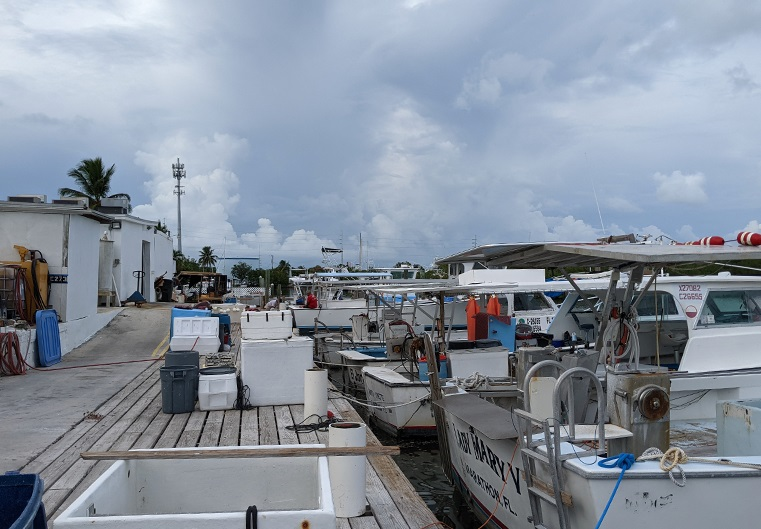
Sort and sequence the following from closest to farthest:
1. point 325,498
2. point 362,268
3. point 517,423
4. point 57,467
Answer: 1. point 325,498
2. point 517,423
3. point 57,467
4. point 362,268

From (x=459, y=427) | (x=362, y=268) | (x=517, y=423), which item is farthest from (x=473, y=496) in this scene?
(x=362, y=268)

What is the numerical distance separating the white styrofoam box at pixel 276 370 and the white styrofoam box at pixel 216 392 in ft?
1.08

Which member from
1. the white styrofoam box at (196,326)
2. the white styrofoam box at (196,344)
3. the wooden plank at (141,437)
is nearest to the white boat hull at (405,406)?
the wooden plank at (141,437)

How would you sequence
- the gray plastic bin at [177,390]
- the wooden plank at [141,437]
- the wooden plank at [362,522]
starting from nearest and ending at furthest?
the wooden plank at [362,522] < the wooden plank at [141,437] < the gray plastic bin at [177,390]

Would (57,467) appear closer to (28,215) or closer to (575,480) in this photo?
(575,480)

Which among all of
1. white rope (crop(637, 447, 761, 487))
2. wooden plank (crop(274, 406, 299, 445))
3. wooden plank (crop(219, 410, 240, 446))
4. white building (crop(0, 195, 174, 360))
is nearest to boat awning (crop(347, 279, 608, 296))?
wooden plank (crop(274, 406, 299, 445))

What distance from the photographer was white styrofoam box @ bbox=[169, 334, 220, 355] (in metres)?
14.8

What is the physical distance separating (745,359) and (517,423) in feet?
15.1

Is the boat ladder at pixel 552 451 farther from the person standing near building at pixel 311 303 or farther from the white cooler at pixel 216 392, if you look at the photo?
the person standing near building at pixel 311 303

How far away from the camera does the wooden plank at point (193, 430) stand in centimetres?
811

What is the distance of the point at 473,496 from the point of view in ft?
26.2

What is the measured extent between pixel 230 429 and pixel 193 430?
0.47 meters

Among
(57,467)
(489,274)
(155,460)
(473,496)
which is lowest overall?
(473,496)

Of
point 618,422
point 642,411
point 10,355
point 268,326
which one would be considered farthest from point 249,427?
point 10,355
